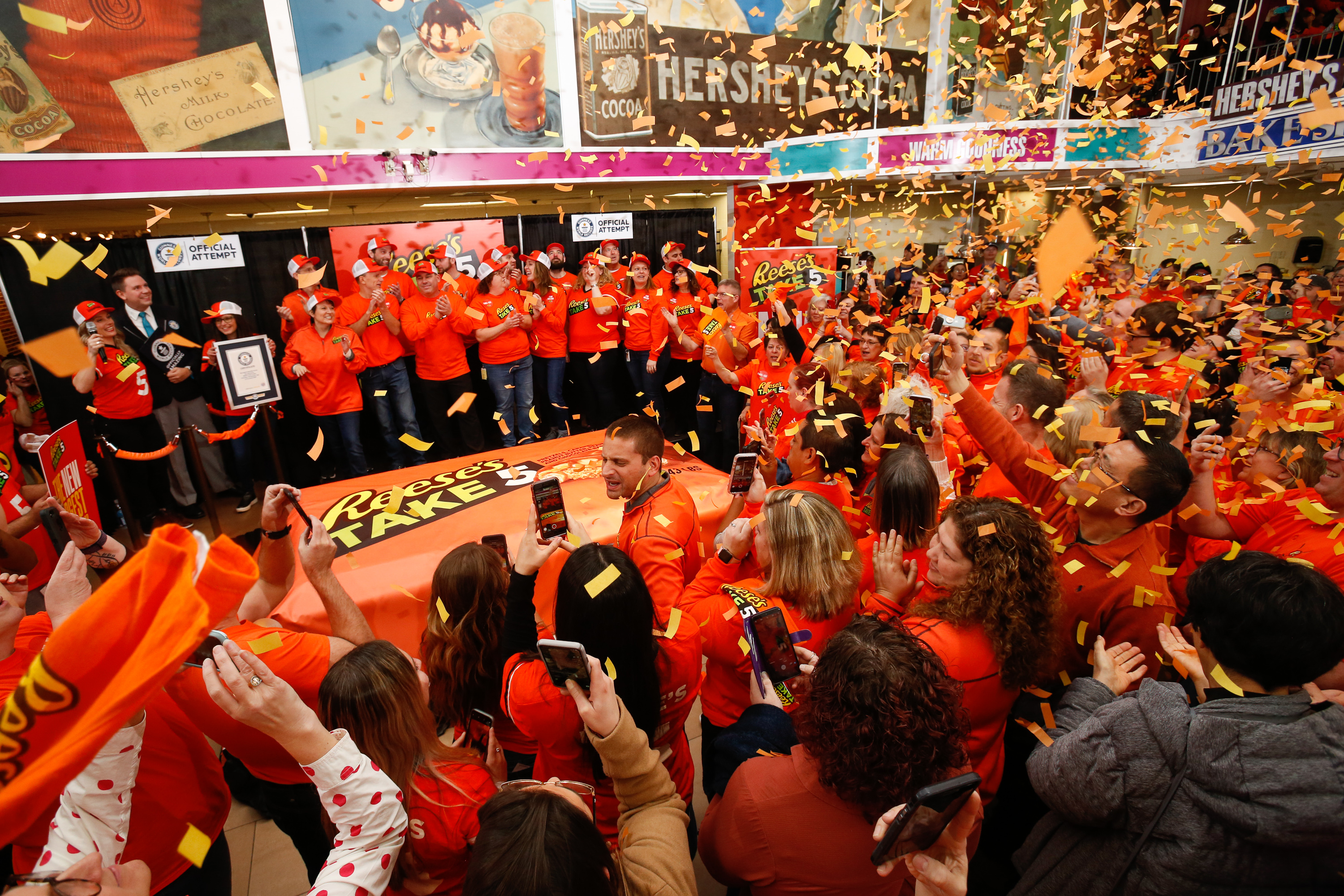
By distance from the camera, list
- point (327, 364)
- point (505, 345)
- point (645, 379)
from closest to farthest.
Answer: point (327, 364), point (505, 345), point (645, 379)

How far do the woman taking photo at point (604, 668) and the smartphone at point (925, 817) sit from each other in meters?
0.55

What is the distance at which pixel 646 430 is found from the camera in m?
2.70

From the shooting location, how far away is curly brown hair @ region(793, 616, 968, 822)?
1.15 m

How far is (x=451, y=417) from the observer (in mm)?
6387

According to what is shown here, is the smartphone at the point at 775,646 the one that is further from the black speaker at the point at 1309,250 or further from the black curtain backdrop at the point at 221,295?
the black speaker at the point at 1309,250

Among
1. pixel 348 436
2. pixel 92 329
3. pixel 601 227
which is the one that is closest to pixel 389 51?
pixel 601 227

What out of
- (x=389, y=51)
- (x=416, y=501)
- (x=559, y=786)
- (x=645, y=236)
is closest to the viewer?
(x=559, y=786)

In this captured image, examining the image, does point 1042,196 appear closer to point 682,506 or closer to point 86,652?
point 682,506

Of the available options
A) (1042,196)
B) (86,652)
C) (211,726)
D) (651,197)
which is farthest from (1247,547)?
(1042,196)

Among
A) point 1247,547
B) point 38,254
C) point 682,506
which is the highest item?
point 38,254

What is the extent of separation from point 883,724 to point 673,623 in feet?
2.64

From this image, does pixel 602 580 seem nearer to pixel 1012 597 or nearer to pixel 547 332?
pixel 1012 597

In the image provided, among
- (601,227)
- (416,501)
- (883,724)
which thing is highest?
(601,227)

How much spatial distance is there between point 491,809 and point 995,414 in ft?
7.12
